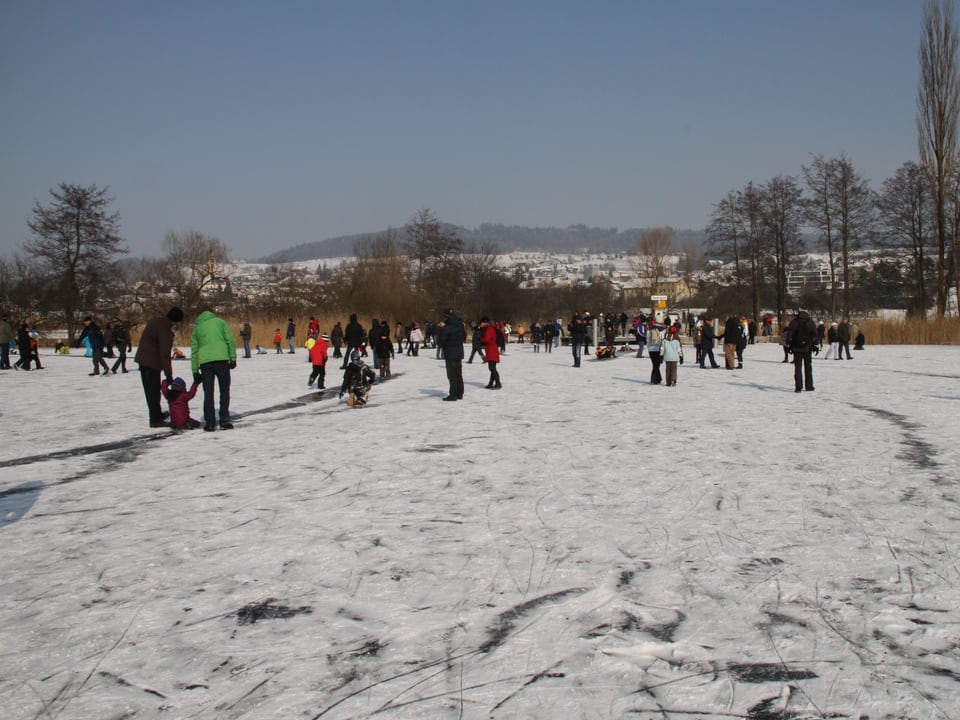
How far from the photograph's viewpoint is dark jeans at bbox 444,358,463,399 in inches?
518

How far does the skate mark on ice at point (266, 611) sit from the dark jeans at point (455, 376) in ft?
31.6

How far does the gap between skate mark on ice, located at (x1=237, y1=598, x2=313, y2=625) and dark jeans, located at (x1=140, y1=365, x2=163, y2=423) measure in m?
7.10

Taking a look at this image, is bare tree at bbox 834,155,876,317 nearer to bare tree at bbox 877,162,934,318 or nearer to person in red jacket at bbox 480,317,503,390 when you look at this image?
bare tree at bbox 877,162,934,318

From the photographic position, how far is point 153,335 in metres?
9.59

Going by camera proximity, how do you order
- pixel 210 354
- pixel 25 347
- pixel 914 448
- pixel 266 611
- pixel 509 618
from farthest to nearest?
pixel 25 347 < pixel 210 354 < pixel 914 448 < pixel 266 611 < pixel 509 618

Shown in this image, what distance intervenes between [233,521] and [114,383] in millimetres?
13962

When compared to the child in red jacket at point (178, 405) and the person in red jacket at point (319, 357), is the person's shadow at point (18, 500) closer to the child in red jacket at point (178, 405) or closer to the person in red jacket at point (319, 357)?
the child in red jacket at point (178, 405)

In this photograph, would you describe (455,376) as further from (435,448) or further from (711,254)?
(711,254)

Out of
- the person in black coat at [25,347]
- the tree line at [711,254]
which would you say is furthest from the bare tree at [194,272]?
the person in black coat at [25,347]

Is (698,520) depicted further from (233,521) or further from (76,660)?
(76,660)

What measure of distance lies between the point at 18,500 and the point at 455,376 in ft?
26.6

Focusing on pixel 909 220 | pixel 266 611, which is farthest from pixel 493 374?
pixel 909 220

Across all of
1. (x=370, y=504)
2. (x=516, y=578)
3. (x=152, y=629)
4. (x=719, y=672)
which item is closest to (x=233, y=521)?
(x=370, y=504)

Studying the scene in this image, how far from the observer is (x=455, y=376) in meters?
13.2
